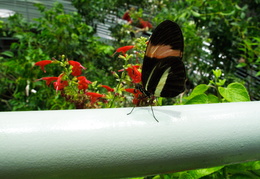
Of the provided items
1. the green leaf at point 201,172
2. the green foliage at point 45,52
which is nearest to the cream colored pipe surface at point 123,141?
the green leaf at point 201,172

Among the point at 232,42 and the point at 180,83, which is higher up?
the point at 180,83

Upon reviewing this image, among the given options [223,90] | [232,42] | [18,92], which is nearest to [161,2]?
[232,42]

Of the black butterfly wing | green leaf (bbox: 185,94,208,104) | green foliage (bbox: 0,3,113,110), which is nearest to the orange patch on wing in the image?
the black butterfly wing

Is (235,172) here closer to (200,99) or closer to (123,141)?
(200,99)

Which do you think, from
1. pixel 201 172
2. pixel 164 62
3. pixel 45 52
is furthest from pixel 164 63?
pixel 45 52

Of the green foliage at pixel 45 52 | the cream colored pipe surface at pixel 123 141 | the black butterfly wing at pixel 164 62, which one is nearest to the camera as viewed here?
the cream colored pipe surface at pixel 123 141

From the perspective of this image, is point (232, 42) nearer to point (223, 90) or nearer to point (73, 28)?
point (73, 28)

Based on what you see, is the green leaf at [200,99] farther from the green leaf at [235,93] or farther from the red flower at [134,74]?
the red flower at [134,74]
